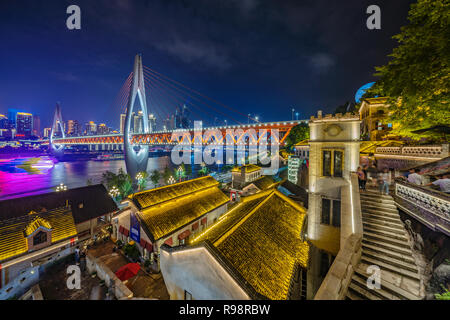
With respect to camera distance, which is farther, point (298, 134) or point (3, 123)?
point (3, 123)

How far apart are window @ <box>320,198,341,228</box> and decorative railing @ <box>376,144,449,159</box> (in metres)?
7.89

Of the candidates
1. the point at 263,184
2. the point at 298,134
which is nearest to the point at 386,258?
the point at 263,184

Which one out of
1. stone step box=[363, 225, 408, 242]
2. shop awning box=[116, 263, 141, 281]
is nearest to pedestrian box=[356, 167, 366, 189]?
stone step box=[363, 225, 408, 242]

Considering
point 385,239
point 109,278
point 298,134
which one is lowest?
point 109,278

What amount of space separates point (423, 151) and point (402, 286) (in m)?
12.0

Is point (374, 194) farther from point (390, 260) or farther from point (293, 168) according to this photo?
point (293, 168)

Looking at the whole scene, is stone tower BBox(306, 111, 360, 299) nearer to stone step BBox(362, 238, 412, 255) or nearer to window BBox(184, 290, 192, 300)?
stone step BBox(362, 238, 412, 255)

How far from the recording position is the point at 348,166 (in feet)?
33.0

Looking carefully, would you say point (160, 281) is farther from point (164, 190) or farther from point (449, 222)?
point (449, 222)

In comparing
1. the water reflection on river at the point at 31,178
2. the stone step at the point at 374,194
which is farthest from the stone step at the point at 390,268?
the water reflection on river at the point at 31,178

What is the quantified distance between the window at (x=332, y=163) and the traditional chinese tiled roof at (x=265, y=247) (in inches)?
155

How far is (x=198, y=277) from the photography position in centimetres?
714

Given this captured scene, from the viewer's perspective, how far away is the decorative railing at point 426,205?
6527 millimetres
